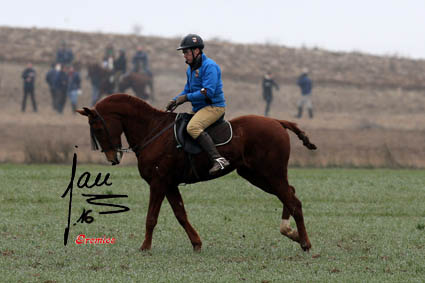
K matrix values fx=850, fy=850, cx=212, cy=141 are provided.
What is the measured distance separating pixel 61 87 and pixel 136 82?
4.62 m

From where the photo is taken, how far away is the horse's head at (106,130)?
40.1 ft

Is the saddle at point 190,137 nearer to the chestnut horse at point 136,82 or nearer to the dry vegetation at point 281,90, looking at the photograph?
the dry vegetation at point 281,90

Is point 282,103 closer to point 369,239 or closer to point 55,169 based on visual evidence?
point 55,169

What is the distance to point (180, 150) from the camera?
1202 cm

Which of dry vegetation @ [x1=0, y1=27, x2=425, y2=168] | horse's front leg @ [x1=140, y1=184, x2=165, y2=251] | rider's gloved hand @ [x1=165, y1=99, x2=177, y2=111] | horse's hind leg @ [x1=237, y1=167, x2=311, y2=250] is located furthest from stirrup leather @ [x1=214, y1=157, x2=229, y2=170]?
dry vegetation @ [x1=0, y1=27, x2=425, y2=168]

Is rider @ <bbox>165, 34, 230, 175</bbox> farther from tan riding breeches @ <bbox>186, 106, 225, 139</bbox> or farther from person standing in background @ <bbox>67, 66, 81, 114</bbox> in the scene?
person standing in background @ <bbox>67, 66, 81, 114</bbox>

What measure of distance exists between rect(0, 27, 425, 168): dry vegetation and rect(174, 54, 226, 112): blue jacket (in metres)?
22.8

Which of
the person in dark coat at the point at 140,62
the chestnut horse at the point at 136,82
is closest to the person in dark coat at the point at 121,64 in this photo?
the chestnut horse at the point at 136,82

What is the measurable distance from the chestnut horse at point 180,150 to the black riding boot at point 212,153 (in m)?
0.20

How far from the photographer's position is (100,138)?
12.3m

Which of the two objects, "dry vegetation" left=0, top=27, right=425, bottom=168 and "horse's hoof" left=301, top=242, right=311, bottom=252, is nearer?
"horse's hoof" left=301, top=242, right=311, bottom=252

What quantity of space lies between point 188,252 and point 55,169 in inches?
598

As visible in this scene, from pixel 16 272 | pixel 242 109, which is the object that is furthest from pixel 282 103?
pixel 16 272

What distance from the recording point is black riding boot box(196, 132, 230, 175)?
38.5ft
